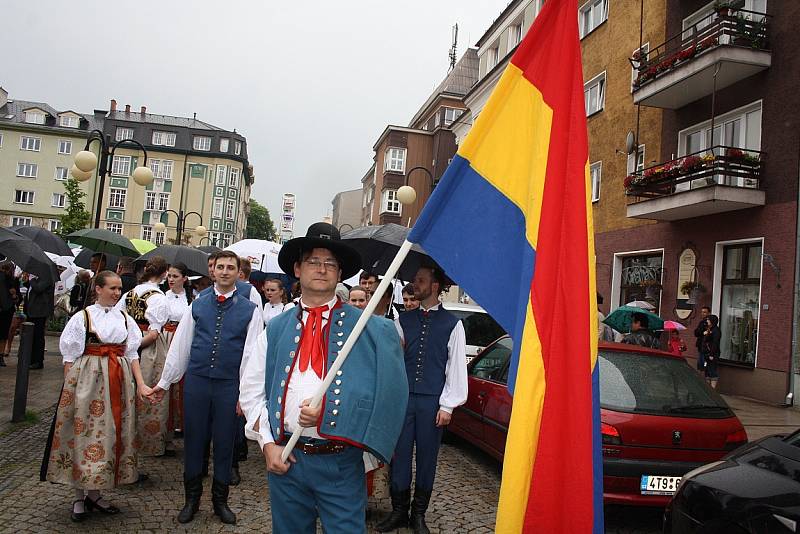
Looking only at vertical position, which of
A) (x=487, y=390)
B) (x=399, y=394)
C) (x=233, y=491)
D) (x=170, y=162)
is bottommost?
(x=233, y=491)

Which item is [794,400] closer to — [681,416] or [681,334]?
[681,334]

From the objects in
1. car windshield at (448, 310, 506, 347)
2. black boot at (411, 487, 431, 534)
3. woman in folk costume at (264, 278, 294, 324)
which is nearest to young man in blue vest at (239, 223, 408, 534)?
black boot at (411, 487, 431, 534)

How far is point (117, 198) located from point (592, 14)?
206 feet

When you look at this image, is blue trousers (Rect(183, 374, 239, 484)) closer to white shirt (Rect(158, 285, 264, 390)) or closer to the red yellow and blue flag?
white shirt (Rect(158, 285, 264, 390))

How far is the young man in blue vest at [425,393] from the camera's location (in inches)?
200

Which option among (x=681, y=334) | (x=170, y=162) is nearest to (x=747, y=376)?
(x=681, y=334)

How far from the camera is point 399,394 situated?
295 cm

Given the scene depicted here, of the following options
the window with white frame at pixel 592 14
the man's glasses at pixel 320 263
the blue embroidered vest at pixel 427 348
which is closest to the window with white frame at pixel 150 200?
the window with white frame at pixel 592 14

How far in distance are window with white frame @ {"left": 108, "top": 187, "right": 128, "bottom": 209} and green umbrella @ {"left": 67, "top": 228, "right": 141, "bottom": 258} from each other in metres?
64.0

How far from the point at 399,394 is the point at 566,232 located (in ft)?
3.46

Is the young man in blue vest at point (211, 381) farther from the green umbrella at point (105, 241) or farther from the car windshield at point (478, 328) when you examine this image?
the green umbrella at point (105, 241)

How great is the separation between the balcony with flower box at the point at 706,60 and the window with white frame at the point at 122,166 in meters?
64.8

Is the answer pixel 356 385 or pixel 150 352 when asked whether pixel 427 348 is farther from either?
pixel 150 352

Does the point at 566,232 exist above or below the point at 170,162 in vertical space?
below
